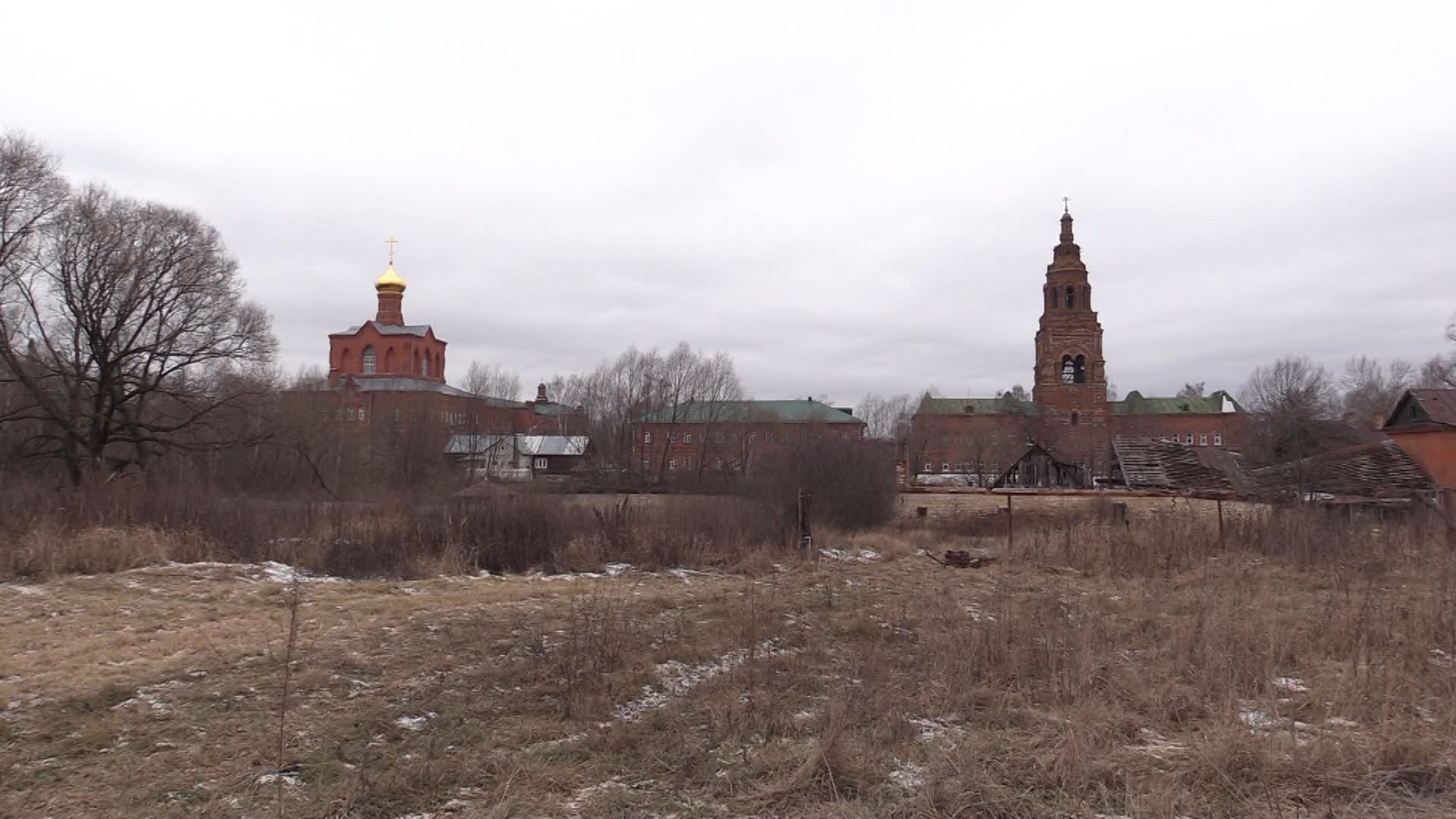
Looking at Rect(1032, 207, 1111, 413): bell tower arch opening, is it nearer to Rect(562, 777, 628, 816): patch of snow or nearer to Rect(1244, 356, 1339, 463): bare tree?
Rect(1244, 356, 1339, 463): bare tree

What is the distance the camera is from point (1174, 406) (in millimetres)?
79688

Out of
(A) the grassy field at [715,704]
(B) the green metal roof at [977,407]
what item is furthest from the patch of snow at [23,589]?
(B) the green metal roof at [977,407]

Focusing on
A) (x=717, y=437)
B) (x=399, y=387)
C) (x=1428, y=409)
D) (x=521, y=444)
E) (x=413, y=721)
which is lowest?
(x=413, y=721)

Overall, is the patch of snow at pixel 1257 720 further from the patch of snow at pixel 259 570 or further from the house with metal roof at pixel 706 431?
the house with metal roof at pixel 706 431

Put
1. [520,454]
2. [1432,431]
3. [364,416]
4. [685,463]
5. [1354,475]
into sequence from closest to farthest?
[1354,475] → [1432,431] → [364,416] → [520,454] → [685,463]

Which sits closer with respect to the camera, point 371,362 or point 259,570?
point 259,570

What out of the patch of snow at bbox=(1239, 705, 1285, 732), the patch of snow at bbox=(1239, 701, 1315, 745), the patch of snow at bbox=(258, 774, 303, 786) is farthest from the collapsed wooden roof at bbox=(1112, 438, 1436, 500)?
the patch of snow at bbox=(258, 774, 303, 786)

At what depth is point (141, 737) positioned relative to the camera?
16.0ft

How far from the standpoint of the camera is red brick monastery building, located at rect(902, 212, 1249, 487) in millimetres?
65250

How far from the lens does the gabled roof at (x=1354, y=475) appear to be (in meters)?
21.5

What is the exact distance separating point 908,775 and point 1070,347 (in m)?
67.8

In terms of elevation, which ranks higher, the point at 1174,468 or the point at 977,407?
the point at 977,407

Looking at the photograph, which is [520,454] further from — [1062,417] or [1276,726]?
[1276,726]

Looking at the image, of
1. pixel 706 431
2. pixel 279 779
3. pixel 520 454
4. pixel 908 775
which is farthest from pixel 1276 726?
pixel 520 454
